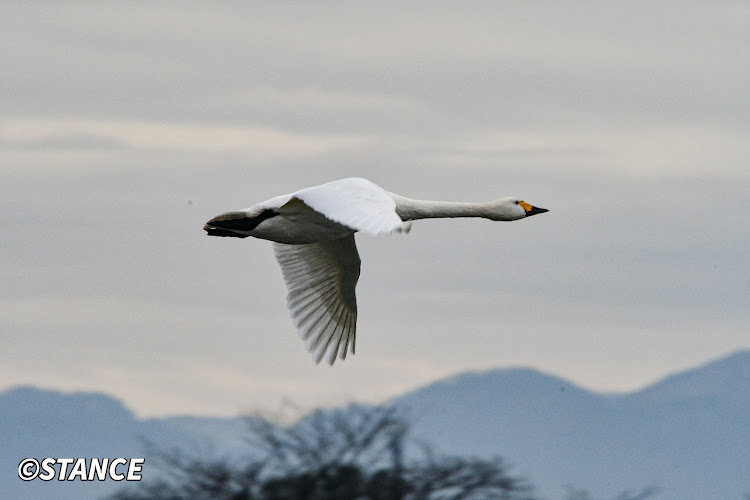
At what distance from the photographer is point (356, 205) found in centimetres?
1455

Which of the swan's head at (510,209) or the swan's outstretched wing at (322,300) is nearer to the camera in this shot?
the swan's head at (510,209)

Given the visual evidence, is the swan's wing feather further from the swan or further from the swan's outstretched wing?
the swan's outstretched wing

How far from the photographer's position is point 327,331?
19.1 m

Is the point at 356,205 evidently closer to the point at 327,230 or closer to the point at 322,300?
the point at 327,230

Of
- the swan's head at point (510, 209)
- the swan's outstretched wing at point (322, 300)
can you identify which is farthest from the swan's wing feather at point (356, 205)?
the swan's outstretched wing at point (322, 300)

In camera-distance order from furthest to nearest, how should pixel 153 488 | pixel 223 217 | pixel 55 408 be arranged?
1. pixel 55 408
2. pixel 153 488
3. pixel 223 217

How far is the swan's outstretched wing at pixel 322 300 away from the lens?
62.5 ft

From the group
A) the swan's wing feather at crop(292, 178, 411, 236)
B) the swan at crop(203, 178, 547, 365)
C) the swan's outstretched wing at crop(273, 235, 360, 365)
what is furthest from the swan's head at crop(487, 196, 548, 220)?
the swan's wing feather at crop(292, 178, 411, 236)

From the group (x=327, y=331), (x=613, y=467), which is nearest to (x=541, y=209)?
(x=327, y=331)

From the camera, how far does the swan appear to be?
14.9m

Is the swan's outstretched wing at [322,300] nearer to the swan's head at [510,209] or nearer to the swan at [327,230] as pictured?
the swan at [327,230]

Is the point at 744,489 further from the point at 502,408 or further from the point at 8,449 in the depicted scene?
the point at 8,449

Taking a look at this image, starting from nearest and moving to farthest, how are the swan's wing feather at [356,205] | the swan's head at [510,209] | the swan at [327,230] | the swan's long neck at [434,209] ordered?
1. the swan's wing feather at [356,205]
2. the swan at [327,230]
3. the swan's long neck at [434,209]
4. the swan's head at [510,209]

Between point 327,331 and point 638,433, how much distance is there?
1935cm
